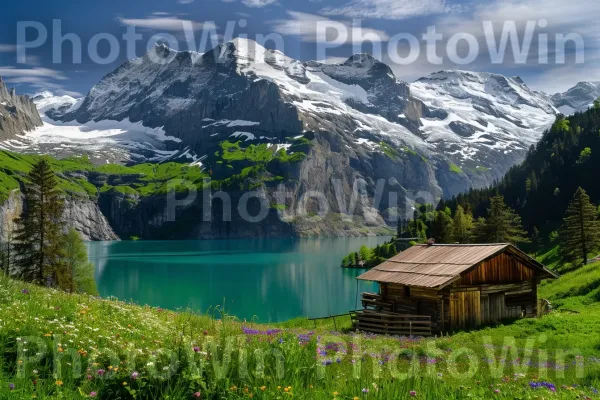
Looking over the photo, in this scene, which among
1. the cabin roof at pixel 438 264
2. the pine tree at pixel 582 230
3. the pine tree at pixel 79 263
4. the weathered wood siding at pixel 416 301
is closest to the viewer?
the cabin roof at pixel 438 264

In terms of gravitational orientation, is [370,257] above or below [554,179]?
below

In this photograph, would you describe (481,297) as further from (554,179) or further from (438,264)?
(554,179)

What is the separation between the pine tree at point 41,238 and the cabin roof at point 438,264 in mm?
30134

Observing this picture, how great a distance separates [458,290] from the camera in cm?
3544

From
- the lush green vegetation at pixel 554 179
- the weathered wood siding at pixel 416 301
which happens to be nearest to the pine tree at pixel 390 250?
the lush green vegetation at pixel 554 179

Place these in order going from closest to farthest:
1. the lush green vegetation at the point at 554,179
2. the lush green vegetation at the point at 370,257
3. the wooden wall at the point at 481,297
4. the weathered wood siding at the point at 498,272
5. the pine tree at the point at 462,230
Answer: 1. the wooden wall at the point at 481,297
2. the weathered wood siding at the point at 498,272
3. the pine tree at the point at 462,230
4. the lush green vegetation at the point at 554,179
5. the lush green vegetation at the point at 370,257

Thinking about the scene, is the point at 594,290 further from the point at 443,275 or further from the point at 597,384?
the point at 597,384

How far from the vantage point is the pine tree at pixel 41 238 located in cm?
4938

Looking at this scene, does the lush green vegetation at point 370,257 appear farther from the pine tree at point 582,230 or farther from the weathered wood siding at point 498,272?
the weathered wood siding at point 498,272

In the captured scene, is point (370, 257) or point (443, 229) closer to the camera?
point (443, 229)

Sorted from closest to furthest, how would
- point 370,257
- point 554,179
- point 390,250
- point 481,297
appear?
point 481,297, point 390,250, point 370,257, point 554,179

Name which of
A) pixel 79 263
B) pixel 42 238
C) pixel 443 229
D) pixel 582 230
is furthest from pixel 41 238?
pixel 443 229

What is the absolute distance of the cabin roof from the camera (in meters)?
35.1

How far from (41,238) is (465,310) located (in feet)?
128
